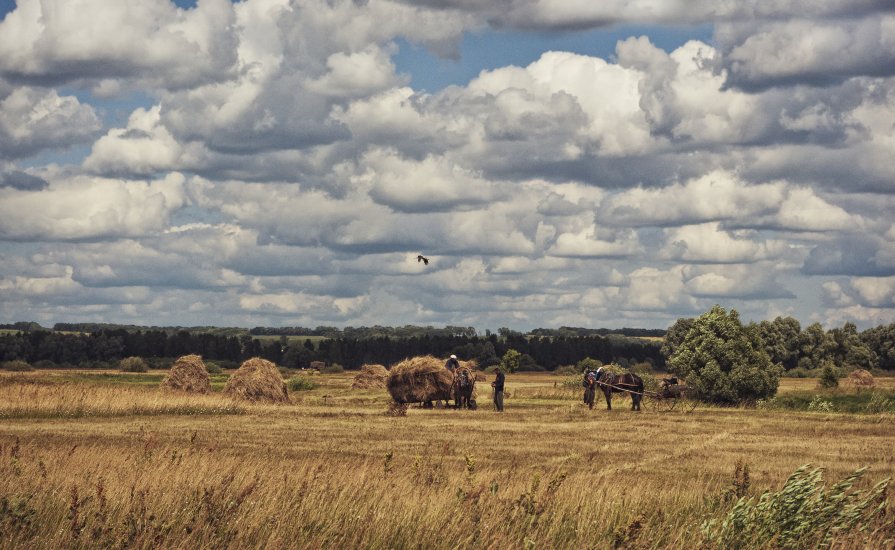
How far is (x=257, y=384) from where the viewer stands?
48.2 metres

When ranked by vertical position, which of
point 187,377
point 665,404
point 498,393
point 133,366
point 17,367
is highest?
point 187,377

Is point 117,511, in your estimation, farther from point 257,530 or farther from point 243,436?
point 243,436

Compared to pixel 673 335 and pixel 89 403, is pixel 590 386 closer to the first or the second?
pixel 89 403

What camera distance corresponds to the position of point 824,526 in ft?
39.2

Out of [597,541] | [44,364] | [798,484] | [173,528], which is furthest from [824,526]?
[44,364]

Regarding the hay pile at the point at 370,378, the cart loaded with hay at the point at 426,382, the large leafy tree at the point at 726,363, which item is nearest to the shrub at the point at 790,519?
the cart loaded with hay at the point at 426,382

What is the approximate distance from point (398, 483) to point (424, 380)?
31.6 metres

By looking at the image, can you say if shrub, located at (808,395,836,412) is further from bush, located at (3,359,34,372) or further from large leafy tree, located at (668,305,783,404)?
bush, located at (3,359,34,372)

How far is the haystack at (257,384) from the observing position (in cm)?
4806

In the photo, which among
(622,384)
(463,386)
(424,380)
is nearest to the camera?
(622,384)

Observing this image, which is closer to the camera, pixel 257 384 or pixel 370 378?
pixel 257 384

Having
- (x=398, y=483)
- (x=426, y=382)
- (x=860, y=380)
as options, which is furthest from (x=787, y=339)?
(x=398, y=483)

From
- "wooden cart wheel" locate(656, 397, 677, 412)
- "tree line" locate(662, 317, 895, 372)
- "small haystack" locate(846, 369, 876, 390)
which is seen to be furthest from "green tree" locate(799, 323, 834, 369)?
"wooden cart wheel" locate(656, 397, 677, 412)

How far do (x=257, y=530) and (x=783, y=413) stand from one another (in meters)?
33.9
